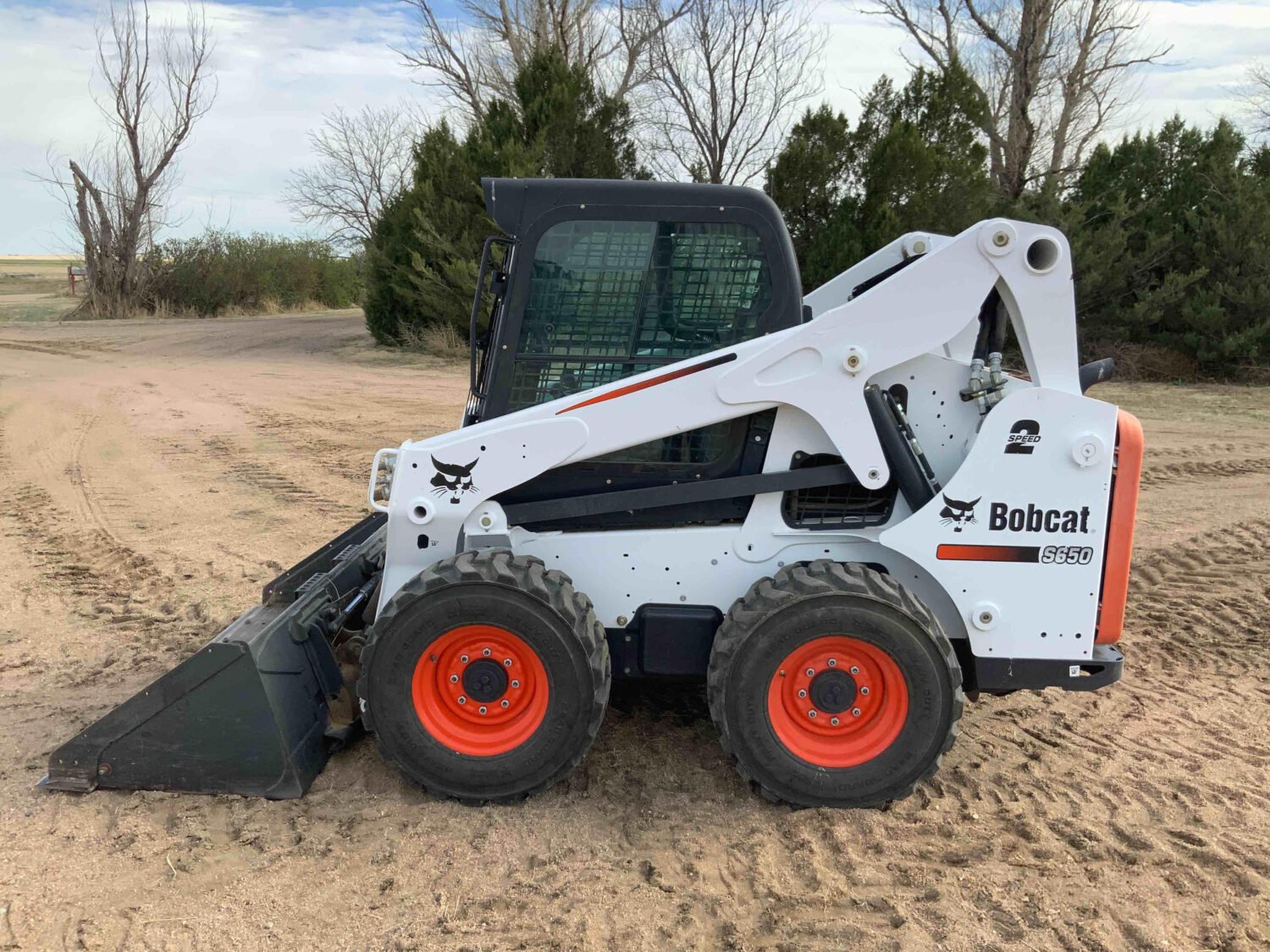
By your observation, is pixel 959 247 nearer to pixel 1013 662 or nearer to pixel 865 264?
pixel 865 264

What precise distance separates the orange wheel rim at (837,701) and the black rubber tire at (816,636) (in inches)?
1.3

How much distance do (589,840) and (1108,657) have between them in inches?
76.7

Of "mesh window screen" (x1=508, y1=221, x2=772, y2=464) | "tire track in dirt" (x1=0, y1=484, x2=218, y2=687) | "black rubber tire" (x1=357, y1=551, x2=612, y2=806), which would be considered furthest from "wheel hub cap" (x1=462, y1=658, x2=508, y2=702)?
"tire track in dirt" (x1=0, y1=484, x2=218, y2=687)

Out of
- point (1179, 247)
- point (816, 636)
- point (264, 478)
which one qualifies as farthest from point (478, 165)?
point (816, 636)

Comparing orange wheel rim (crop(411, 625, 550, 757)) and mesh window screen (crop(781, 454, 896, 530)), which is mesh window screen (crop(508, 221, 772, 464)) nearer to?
mesh window screen (crop(781, 454, 896, 530))

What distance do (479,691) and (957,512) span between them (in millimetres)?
1792

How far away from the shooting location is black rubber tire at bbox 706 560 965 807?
3371mm

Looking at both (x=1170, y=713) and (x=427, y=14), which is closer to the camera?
(x=1170, y=713)

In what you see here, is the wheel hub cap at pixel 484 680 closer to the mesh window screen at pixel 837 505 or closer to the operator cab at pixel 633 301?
the operator cab at pixel 633 301

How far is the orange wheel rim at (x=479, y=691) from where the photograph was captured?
11.5ft

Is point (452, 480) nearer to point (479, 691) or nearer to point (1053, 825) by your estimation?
point (479, 691)

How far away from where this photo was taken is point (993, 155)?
22.6 meters


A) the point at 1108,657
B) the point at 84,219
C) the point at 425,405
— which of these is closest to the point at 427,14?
the point at 84,219

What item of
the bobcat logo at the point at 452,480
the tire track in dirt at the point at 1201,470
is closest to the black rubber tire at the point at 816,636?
the bobcat logo at the point at 452,480
